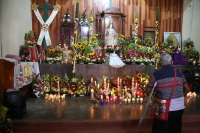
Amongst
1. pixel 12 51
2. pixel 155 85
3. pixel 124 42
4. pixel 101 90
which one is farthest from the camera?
pixel 124 42

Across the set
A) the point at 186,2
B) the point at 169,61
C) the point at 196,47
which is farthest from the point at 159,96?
the point at 186,2

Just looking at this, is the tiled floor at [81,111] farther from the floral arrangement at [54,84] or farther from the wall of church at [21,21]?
the wall of church at [21,21]

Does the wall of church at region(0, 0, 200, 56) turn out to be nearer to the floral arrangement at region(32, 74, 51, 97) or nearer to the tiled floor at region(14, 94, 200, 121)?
the floral arrangement at region(32, 74, 51, 97)

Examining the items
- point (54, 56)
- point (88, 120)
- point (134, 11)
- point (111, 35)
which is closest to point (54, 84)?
point (54, 56)

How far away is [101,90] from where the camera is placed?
570cm

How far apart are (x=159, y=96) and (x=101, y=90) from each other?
3022 millimetres

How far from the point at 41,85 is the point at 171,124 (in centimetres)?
436

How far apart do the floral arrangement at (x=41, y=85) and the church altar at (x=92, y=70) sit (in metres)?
0.54

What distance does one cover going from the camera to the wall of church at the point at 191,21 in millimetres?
8625

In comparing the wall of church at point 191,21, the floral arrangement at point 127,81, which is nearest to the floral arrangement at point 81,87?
the floral arrangement at point 127,81

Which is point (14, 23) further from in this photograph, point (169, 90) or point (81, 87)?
point (169, 90)

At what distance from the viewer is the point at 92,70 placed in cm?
668

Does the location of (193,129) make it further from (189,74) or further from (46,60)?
(46,60)

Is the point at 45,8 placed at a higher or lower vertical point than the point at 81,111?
higher
